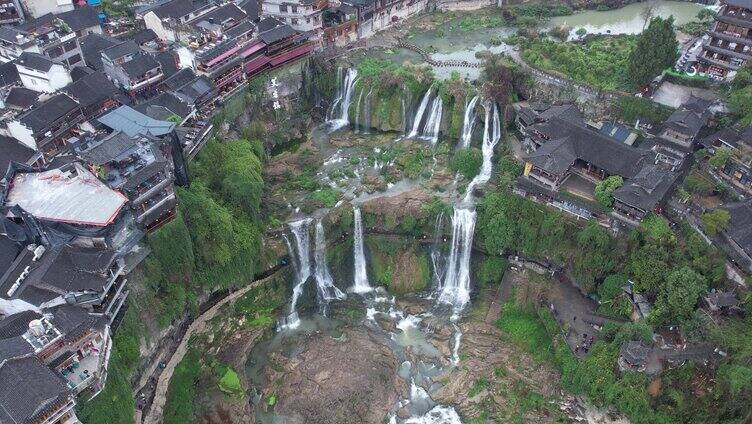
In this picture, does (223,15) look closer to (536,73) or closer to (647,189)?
(536,73)

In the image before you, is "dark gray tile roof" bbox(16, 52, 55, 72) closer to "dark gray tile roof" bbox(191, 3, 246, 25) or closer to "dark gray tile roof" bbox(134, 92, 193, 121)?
"dark gray tile roof" bbox(134, 92, 193, 121)

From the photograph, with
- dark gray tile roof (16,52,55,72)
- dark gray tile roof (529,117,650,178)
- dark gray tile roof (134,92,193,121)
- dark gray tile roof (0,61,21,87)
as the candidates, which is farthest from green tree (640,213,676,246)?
dark gray tile roof (0,61,21,87)

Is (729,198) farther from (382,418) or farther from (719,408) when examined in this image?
(382,418)

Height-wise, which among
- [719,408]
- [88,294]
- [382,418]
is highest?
[88,294]

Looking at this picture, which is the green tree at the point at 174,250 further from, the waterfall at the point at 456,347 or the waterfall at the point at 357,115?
the waterfall at the point at 357,115

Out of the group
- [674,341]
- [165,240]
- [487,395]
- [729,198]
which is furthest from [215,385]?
[729,198]

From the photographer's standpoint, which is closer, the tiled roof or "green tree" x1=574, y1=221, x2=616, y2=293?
"green tree" x1=574, y1=221, x2=616, y2=293

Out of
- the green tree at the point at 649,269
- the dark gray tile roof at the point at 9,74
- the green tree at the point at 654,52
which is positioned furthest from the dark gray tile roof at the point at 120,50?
the green tree at the point at 654,52
